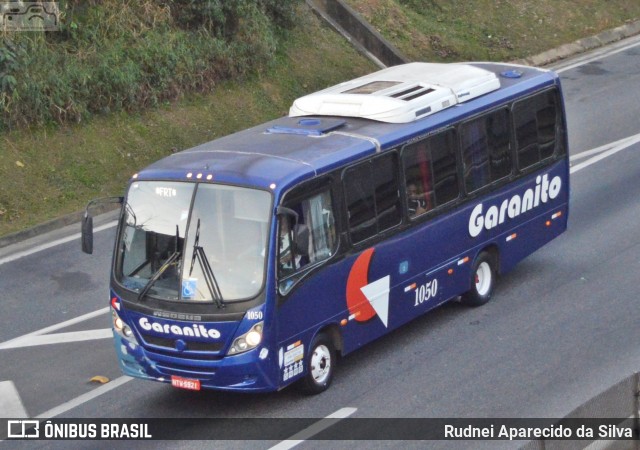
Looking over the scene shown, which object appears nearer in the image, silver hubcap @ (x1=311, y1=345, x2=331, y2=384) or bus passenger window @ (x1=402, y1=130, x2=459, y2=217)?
silver hubcap @ (x1=311, y1=345, x2=331, y2=384)

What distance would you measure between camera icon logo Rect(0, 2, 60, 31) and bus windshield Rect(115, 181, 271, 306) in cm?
1050

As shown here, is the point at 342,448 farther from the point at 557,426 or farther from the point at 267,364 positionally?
the point at 557,426

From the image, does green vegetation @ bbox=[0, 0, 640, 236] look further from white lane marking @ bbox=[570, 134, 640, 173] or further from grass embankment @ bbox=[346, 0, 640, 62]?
white lane marking @ bbox=[570, 134, 640, 173]

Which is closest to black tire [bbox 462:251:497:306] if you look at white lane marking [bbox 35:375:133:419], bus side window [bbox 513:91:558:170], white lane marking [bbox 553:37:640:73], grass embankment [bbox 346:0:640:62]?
bus side window [bbox 513:91:558:170]

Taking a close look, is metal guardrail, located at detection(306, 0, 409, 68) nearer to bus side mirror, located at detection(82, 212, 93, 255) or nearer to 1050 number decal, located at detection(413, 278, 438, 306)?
1050 number decal, located at detection(413, 278, 438, 306)

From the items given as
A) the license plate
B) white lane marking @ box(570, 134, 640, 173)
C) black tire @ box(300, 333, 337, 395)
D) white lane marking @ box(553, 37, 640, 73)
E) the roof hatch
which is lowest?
white lane marking @ box(570, 134, 640, 173)

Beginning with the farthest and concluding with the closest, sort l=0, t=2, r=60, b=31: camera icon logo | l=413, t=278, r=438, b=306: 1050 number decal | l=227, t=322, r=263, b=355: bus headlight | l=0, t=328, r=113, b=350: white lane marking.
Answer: l=0, t=2, r=60, b=31: camera icon logo → l=0, t=328, r=113, b=350: white lane marking → l=413, t=278, r=438, b=306: 1050 number decal → l=227, t=322, r=263, b=355: bus headlight

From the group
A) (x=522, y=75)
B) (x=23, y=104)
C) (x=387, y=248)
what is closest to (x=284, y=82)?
(x=23, y=104)

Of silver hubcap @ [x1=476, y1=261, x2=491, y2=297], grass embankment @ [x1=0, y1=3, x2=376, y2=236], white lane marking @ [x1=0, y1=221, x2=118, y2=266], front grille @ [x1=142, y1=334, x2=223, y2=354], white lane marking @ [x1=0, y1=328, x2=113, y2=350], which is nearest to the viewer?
front grille @ [x1=142, y1=334, x2=223, y2=354]

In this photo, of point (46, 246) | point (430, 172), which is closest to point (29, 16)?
point (46, 246)

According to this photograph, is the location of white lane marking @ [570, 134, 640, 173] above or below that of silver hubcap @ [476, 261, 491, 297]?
below

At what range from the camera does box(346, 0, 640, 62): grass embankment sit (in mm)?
26547

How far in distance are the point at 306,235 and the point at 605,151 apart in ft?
35.9

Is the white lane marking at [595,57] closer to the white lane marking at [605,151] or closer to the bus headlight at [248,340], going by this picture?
the white lane marking at [605,151]
